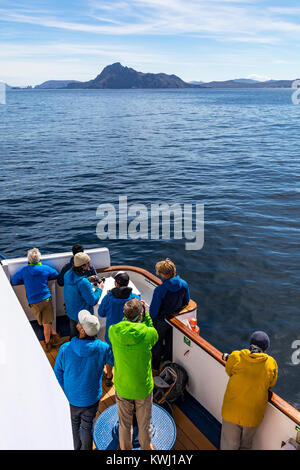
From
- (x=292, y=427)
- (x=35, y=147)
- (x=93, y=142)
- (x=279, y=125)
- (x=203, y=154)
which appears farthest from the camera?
(x=279, y=125)

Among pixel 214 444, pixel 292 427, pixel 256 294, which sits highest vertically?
pixel 292 427

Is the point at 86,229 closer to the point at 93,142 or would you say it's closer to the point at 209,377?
the point at 209,377

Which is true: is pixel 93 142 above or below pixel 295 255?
above

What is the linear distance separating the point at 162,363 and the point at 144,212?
1621cm

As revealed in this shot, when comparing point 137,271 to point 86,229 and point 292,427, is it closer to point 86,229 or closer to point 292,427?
point 292,427

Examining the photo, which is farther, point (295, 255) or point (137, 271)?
point (295, 255)

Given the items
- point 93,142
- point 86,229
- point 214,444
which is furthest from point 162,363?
point 93,142

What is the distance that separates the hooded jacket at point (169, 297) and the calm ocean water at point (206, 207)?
170 inches

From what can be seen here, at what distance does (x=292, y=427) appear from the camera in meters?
4.60

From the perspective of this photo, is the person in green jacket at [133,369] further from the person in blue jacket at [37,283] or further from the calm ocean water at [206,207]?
the calm ocean water at [206,207]

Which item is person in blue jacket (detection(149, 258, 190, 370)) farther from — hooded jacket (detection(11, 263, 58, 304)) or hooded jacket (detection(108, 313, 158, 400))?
hooded jacket (detection(11, 263, 58, 304))

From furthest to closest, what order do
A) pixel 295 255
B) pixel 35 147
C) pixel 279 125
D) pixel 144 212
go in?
1. pixel 279 125
2. pixel 35 147
3. pixel 144 212
4. pixel 295 255

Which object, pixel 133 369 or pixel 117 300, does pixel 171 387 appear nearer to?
pixel 117 300

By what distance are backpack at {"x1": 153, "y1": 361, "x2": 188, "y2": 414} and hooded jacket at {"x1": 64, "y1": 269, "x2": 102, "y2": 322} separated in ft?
5.03
